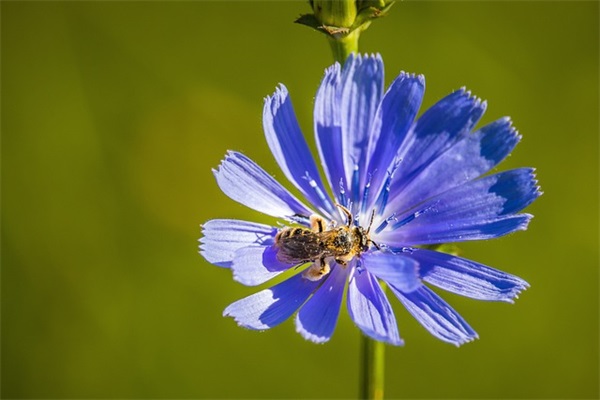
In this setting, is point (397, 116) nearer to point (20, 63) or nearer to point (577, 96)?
point (577, 96)

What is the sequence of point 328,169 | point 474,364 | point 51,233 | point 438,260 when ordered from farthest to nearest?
point 51,233
point 474,364
point 328,169
point 438,260

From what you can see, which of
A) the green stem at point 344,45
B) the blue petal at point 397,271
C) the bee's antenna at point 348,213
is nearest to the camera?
the blue petal at point 397,271

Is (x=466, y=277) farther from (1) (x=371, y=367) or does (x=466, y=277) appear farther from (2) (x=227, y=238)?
(2) (x=227, y=238)

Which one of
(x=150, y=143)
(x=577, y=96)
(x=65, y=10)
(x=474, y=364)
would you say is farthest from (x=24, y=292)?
(x=577, y=96)

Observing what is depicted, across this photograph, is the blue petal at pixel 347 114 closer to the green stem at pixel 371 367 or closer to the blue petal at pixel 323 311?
the blue petal at pixel 323 311

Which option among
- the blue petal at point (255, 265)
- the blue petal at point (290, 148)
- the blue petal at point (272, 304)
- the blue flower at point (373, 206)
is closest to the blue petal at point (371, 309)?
the blue flower at point (373, 206)
